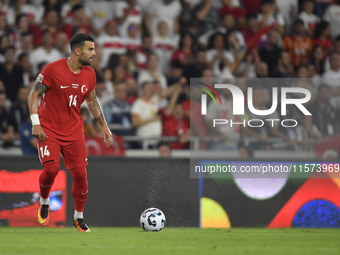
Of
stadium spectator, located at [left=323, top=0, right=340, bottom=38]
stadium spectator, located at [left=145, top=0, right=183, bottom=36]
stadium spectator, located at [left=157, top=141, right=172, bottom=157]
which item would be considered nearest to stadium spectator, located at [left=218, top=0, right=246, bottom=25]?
stadium spectator, located at [left=145, top=0, right=183, bottom=36]

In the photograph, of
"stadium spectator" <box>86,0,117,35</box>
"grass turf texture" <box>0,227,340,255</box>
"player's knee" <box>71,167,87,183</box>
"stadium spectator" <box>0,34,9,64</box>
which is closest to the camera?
"grass turf texture" <box>0,227,340,255</box>

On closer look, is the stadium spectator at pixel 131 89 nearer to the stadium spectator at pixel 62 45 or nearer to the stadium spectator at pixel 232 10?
the stadium spectator at pixel 62 45

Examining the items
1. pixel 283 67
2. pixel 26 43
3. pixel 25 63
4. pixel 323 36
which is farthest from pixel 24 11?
pixel 323 36

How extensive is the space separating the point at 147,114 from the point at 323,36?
16.6 feet

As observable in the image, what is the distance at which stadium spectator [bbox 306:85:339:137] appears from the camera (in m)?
8.85

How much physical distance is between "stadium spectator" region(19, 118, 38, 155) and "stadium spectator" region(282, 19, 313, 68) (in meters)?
5.98

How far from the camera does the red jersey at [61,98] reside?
21.3 feet

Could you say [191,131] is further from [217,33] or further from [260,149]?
[217,33]

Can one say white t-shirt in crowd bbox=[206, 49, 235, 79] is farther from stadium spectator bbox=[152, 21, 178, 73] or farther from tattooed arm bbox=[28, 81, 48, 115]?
tattooed arm bbox=[28, 81, 48, 115]

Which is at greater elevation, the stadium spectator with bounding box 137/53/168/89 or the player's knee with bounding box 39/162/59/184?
the stadium spectator with bounding box 137/53/168/89

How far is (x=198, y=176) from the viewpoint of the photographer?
342 inches

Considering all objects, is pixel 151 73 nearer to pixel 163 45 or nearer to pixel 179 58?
pixel 179 58

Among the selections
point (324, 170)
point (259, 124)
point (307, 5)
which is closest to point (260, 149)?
point (259, 124)

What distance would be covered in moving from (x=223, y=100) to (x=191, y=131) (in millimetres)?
745
